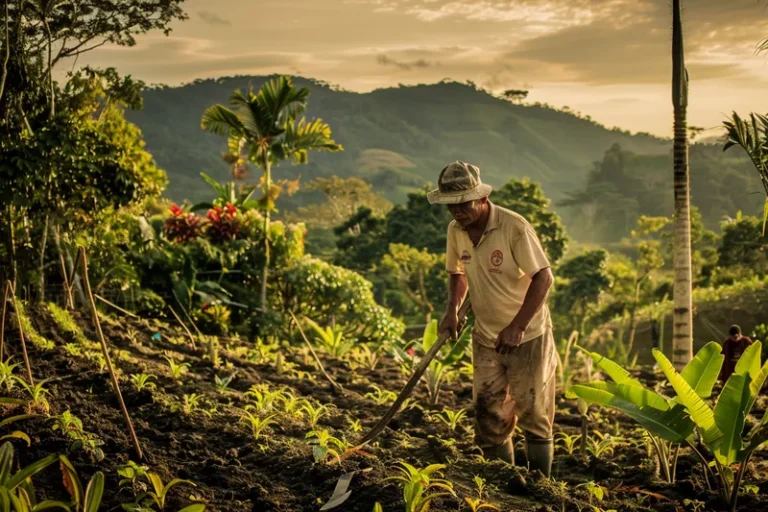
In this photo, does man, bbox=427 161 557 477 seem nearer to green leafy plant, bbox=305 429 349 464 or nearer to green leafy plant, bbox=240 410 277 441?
green leafy plant, bbox=305 429 349 464

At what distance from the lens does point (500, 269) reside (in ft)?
16.2

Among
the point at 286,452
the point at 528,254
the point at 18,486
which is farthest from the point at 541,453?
the point at 18,486

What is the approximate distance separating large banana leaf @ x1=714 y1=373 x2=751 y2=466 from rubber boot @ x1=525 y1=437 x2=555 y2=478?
1.21 metres

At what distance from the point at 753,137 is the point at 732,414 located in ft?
8.23

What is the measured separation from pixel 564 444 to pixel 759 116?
2.79m

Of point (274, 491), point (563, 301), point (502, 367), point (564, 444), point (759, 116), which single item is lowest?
point (563, 301)

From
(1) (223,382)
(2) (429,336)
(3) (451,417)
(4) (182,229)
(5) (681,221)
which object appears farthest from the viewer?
(4) (182,229)

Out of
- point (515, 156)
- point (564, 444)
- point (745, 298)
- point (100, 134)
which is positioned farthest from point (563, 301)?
point (515, 156)

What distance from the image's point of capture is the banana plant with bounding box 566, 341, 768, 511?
4098 millimetres

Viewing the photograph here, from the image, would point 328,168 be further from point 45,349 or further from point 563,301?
point 45,349

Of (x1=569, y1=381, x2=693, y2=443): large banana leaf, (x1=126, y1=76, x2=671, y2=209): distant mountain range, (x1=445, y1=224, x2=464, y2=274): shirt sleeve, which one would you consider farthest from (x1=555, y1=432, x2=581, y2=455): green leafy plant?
(x1=126, y1=76, x2=671, y2=209): distant mountain range

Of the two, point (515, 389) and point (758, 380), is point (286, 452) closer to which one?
point (515, 389)

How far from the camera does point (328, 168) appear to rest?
14475 cm

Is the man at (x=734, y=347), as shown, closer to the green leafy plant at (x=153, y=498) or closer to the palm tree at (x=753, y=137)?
the palm tree at (x=753, y=137)
